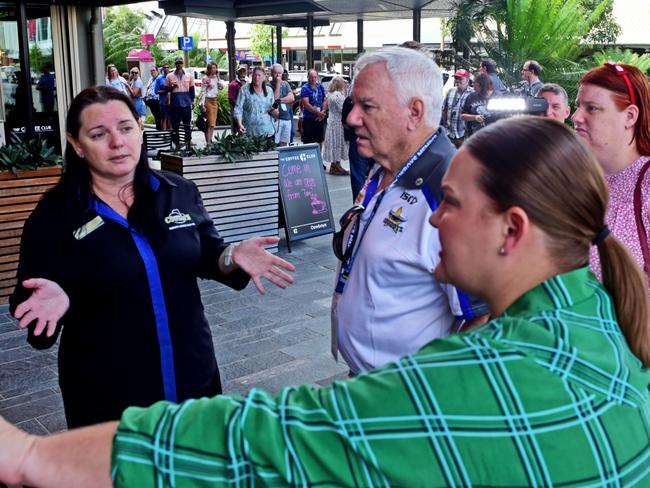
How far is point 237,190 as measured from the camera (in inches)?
321

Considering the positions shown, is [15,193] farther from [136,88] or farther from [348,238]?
[136,88]

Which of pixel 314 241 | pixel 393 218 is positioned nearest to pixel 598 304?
pixel 393 218

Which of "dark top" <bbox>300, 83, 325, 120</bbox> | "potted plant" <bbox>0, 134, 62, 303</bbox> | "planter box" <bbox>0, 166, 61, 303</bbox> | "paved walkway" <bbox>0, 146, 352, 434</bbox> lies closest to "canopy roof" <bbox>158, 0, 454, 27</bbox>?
"dark top" <bbox>300, 83, 325, 120</bbox>

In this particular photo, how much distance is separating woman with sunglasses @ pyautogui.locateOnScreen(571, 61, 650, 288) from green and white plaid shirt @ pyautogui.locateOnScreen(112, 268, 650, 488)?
197cm

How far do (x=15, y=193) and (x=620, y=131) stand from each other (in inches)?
210

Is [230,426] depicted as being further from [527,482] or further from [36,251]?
[36,251]

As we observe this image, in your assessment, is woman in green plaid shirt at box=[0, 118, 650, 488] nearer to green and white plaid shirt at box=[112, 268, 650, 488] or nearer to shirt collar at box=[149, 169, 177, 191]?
green and white plaid shirt at box=[112, 268, 650, 488]

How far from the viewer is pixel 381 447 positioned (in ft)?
3.32

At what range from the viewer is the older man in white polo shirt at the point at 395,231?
8.16 ft

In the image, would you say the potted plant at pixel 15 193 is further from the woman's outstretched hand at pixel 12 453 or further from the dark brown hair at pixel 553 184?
the dark brown hair at pixel 553 184

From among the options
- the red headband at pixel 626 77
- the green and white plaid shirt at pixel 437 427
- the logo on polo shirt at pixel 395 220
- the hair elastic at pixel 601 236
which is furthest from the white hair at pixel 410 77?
the green and white plaid shirt at pixel 437 427

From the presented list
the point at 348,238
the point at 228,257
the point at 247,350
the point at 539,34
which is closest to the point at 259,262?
the point at 228,257

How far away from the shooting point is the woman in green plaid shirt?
1.01 meters

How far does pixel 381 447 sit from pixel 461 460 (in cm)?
11
